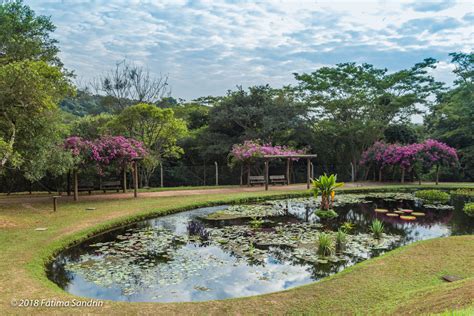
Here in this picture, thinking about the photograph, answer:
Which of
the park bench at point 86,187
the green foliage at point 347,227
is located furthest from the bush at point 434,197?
the park bench at point 86,187

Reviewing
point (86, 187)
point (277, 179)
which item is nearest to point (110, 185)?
point (86, 187)

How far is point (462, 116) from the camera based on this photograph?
2281 cm

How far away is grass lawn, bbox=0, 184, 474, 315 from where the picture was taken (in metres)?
4.24

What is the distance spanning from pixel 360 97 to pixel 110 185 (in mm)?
15114

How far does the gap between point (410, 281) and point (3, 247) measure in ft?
23.6

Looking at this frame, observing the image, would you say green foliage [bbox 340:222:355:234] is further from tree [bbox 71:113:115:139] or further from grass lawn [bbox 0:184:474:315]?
tree [bbox 71:113:115:139]

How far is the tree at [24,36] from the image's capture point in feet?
43.7

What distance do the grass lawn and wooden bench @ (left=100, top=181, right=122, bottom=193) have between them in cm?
695

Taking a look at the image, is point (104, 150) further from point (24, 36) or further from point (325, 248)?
point (325, 248)

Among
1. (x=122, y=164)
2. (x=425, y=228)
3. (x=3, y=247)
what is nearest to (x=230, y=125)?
(x=122, y=164)

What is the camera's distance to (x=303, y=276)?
6145 mm

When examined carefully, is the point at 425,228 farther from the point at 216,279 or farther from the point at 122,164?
the point at 122,164

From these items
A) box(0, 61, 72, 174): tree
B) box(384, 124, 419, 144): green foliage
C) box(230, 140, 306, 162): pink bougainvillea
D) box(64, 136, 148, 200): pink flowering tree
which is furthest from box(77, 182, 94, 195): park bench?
box(384, 124, 419, 144): green foliage

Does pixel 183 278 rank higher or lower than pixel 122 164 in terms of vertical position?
lower
